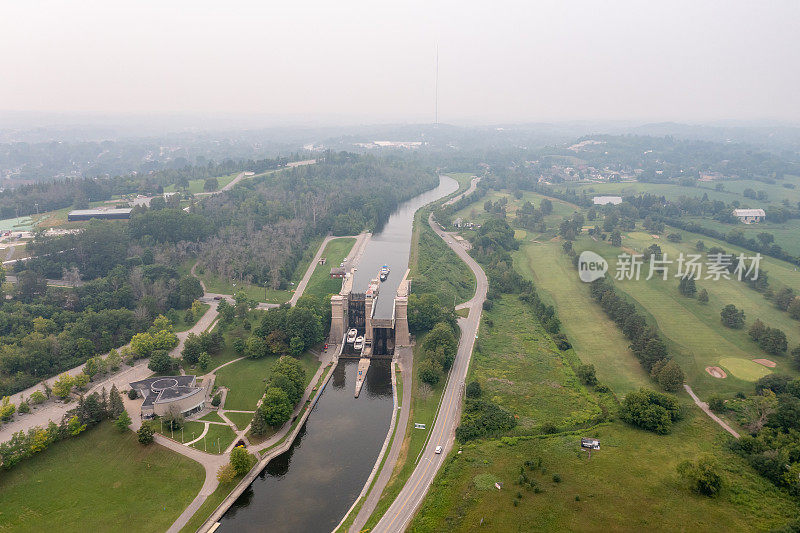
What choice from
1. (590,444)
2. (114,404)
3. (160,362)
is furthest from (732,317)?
(114,404)

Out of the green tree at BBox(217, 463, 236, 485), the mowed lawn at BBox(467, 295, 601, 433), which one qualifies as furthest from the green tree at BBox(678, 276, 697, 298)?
the green tree at BBox(217, 463, 236, 485)

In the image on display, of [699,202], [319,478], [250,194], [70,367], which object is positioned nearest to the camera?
[319,478]

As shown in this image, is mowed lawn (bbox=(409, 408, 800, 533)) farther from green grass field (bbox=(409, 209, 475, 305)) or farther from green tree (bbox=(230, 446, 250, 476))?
green grass field (bbox=(409, 209, 475, 305))

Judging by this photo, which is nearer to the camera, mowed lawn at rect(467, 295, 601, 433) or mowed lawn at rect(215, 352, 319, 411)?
mowed lawn at rect(467, 295, 601, 433)

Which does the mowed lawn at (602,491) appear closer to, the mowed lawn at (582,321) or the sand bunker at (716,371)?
the mowed lawn at (582,321)

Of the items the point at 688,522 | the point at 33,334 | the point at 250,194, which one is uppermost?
the point at 250,194

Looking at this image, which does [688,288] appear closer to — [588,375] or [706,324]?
[706,324]

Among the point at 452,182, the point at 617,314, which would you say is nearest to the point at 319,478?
the point at 617,314

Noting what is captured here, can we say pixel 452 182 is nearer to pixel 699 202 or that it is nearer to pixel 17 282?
pixel 699 202
